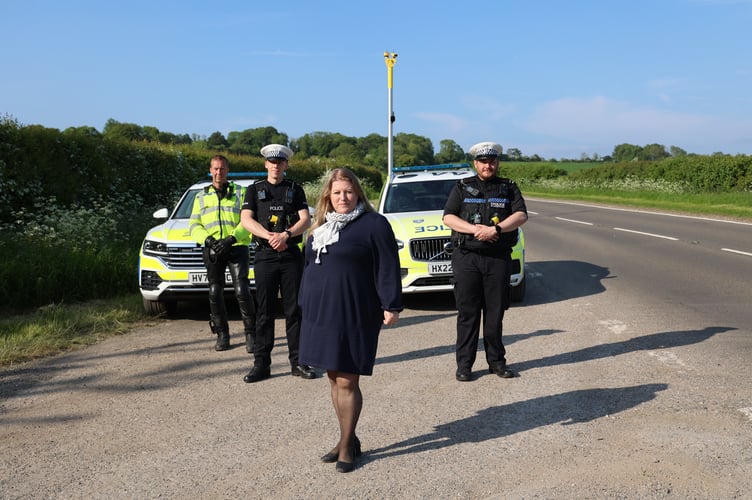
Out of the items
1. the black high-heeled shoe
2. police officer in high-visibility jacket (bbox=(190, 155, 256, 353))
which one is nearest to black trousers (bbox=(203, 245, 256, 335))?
police officer in high-visibility jacket (bbox=(190, 155, 256, 353))

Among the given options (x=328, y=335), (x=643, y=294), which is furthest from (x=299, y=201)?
(x=643, y=294)

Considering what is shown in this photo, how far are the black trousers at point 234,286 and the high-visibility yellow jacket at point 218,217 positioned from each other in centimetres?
15

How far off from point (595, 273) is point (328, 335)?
8697mm

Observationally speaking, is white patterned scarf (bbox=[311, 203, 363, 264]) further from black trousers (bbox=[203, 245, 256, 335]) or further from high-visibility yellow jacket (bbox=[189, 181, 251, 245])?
high-visibility yellow jacket (bbox=[189, 181, 251, 245])

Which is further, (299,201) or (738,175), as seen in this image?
(738,175)

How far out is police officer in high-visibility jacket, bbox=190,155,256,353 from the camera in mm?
7148

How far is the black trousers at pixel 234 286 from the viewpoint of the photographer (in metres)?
7.11

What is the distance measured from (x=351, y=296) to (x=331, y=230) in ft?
1.28

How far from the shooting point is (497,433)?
15.2ft

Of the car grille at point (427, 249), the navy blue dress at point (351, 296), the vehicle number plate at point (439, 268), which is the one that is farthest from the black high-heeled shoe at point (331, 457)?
the car grille at point (427, 249)

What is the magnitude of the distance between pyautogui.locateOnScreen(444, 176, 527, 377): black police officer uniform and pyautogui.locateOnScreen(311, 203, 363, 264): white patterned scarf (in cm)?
215

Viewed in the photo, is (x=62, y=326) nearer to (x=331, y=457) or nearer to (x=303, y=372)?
(x=303, y=372)

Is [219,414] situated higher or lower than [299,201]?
lower

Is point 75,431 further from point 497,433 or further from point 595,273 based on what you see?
point 595,273
